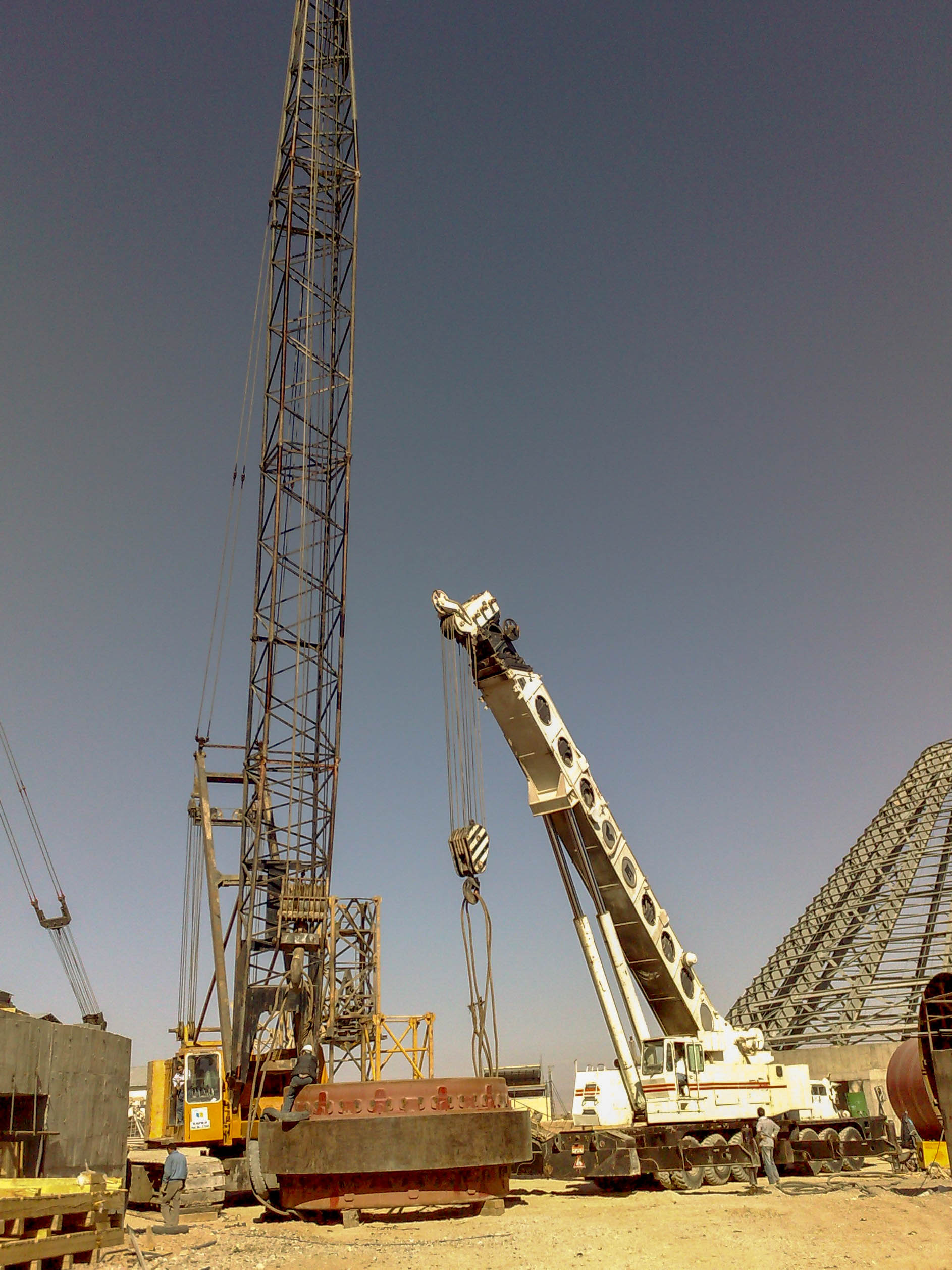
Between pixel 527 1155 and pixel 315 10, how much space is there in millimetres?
36585

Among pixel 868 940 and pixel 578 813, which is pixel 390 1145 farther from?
pixel 868 940

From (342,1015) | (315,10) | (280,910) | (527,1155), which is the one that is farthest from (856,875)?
(315,10)

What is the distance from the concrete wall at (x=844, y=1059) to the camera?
34.9 meters

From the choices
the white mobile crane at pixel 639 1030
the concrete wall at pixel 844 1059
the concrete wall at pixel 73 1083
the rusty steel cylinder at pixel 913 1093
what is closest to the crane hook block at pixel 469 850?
the white mobile crane at pixel 639 1030

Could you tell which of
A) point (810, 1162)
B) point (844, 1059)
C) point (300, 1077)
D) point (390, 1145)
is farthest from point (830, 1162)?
point (844, 1059)

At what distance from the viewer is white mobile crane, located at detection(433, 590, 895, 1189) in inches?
797

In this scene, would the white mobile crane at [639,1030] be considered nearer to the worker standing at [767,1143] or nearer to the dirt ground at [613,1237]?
the worker standing at [767,1143]

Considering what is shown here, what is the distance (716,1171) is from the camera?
20047 mm

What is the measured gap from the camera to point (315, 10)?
36.6m

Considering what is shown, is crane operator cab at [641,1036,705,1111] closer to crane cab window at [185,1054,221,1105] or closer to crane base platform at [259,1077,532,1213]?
crane base platform at [259,1077,532,1213]

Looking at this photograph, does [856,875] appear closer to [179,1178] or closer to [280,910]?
[280,910]

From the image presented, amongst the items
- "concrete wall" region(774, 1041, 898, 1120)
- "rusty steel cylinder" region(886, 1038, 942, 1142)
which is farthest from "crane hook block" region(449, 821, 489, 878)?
"concrete wall" region(774, 1041, 898, 1120)

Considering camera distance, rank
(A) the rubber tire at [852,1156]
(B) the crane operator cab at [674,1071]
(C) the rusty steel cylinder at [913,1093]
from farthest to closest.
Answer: (A) the rubber tire at [852,1156]
(B) the crane operator cab at [674,1071]
(C) the rusty steel cylinder at [913,1093]

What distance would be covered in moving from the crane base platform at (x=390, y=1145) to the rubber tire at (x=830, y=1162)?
10.4 meters
